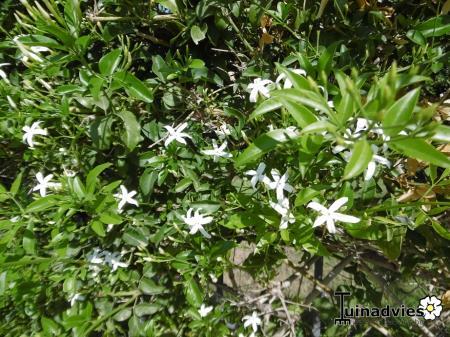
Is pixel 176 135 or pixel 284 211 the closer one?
pixel 284 211

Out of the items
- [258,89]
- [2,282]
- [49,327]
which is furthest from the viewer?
[49,327]

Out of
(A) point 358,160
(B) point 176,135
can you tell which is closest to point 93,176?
(B) point 176,135

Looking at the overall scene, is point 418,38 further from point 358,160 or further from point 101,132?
point 101,132

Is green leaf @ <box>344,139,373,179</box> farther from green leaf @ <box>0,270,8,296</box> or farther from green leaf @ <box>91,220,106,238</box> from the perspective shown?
green leaf @ <box>0,270,8,296</box>

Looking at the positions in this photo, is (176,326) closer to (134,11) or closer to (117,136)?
(117,136)

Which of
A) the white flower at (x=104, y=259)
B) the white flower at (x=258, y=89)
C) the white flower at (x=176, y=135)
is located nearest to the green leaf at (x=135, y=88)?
the white flower at (x=176, y=135)

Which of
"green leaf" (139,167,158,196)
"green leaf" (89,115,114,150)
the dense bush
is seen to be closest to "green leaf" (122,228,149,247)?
the dense bush

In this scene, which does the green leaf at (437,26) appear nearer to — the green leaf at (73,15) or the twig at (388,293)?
the green leaf at (73,15)
